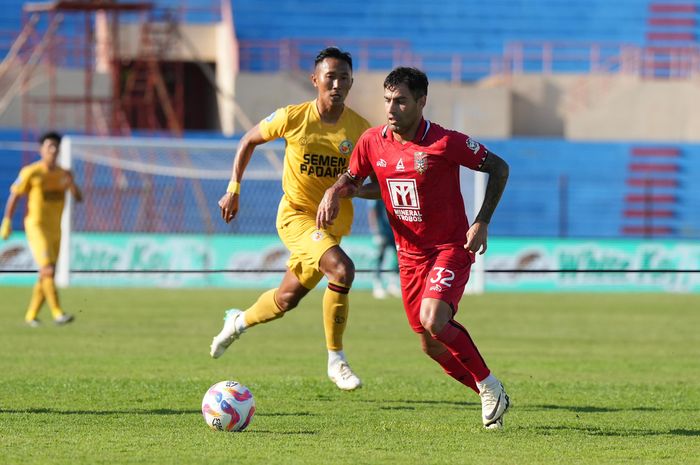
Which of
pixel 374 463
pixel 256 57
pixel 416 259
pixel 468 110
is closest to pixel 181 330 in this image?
pixel 416 259

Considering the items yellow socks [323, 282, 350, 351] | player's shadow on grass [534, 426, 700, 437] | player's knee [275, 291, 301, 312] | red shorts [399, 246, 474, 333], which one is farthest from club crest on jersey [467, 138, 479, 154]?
player's knee [275, 291, 301, 312]

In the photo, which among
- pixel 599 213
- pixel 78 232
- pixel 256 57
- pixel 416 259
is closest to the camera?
pixel 416 259

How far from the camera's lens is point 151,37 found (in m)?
34.9

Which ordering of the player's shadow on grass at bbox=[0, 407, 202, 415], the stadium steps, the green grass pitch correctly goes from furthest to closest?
the stadium steps < the player's shadow on grass at bbox=[0, 407, 202, 415] < the green grass pitch

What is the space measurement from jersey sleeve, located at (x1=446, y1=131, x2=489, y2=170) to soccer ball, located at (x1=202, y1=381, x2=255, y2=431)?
1.95m

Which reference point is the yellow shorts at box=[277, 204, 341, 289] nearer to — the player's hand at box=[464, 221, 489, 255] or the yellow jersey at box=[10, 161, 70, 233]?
the player's hand at box=[464, 221, 489, 255]

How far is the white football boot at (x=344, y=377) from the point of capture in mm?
8672

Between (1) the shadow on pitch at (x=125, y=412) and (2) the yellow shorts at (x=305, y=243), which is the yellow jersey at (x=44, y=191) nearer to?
(2) the yellow shorts at (x=305, y=243)

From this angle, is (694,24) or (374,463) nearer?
(374,463)

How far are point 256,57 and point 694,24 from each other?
14.0m

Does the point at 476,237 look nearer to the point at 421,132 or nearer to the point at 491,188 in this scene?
the point at 491,188

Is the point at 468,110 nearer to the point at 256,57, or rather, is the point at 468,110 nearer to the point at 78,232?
the point at 256,57

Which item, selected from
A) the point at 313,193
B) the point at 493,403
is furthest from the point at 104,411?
the point at 493,403

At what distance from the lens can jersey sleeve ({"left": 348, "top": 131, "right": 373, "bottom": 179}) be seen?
774 centimetres
